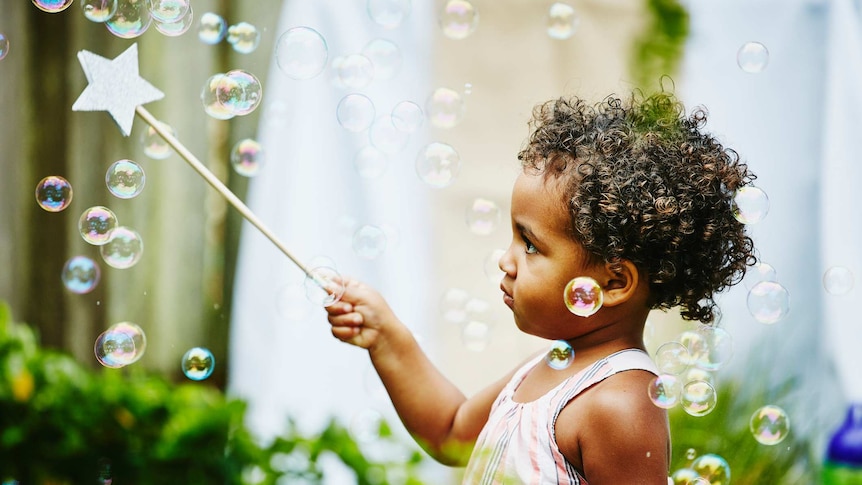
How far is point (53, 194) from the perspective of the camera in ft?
7.96

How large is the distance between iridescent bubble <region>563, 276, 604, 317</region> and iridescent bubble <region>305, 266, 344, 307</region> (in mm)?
496

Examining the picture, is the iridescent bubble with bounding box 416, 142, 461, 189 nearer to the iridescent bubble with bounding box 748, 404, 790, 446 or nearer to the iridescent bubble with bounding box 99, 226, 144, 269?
the iridescent bubble with bounding box 99, 226, 144, 269

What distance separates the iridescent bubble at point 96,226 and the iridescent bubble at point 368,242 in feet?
1.86

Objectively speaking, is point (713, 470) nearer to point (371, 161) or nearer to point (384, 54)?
point (371, 161)

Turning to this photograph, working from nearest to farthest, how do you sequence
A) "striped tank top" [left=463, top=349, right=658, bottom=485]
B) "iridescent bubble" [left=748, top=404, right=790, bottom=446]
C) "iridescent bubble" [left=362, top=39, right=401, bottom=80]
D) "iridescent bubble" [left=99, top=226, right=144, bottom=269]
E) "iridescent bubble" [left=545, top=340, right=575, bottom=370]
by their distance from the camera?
"striped tank top" [left=463, top=349, right=658, bottom=485], "iridescent bubble" [left=545, top=340, right=575, bottom=370], "iridescent bubble" [left=748, top=404, right=790, bottom=446], "iridescent bubble" [left=99, top=226, right=144, bottom=269], "iridescent bubble" [left=362, top=39, right=401, bottom=80]

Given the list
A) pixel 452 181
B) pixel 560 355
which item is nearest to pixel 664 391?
pixel 560 355

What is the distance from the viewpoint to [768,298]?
2168mm

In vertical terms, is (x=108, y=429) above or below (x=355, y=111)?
below

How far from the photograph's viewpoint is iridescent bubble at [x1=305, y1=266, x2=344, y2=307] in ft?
6.53

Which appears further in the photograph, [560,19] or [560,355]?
[560,19]

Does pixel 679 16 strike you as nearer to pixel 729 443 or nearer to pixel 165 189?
pixel 729 443

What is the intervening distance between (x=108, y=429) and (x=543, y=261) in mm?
1119

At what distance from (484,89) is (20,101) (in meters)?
1.78

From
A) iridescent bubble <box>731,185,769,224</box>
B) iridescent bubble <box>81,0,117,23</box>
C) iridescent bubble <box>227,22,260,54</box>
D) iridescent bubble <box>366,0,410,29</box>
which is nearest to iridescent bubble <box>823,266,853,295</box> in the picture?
iridescent bubble <box>731,185,769,224</box>
